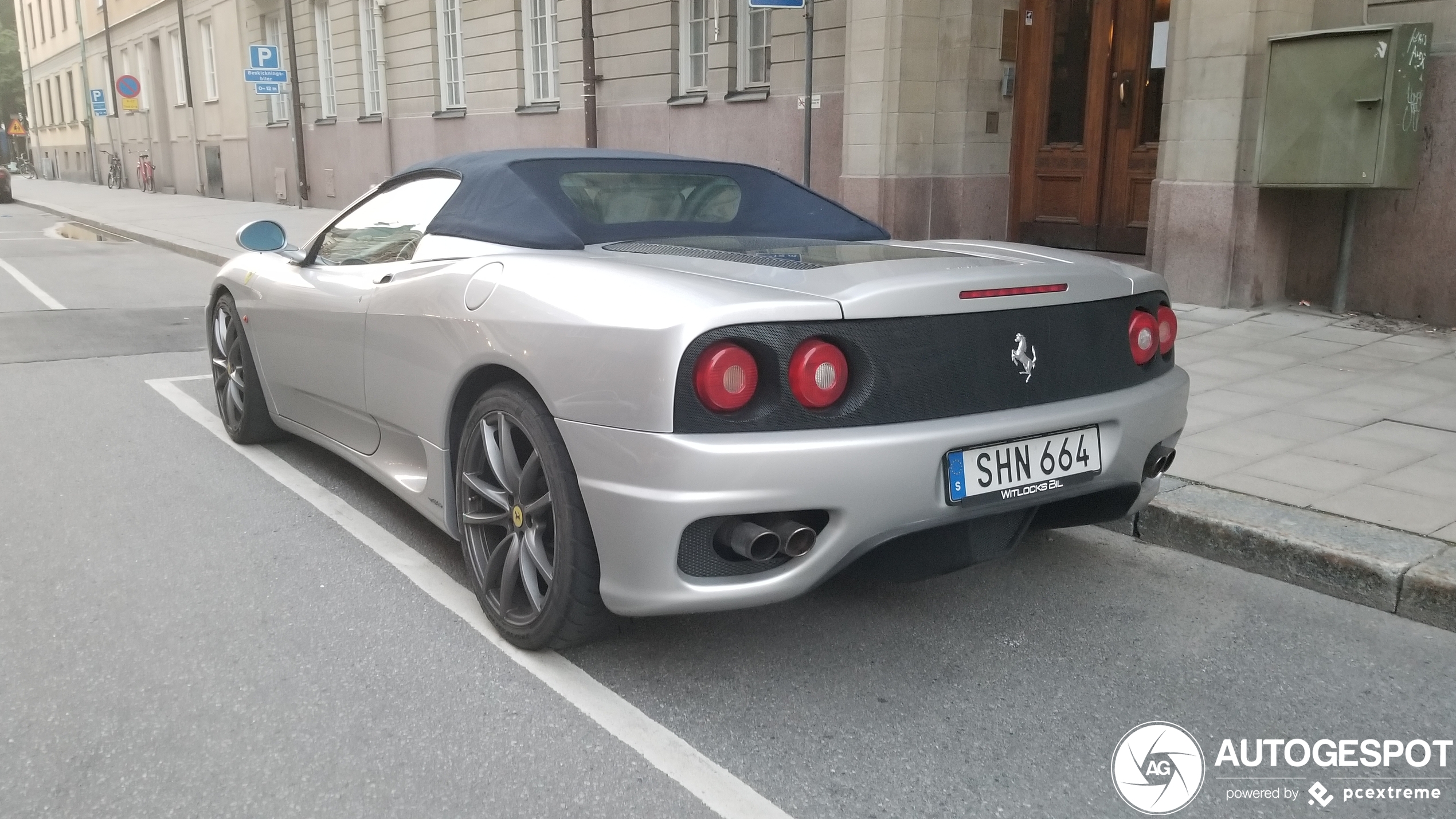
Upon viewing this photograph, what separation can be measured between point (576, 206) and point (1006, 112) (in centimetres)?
876

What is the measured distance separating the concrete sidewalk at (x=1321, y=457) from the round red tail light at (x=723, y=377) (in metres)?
2.12

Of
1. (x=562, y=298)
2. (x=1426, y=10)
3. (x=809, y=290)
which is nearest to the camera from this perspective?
(x=809, y=290)

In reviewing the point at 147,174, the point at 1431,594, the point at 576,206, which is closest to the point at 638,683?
the point at 576,206

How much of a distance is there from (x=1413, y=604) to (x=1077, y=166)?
7906mm

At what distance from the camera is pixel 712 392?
8.79ft

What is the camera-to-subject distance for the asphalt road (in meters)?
2.52

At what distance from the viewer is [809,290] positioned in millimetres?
2801

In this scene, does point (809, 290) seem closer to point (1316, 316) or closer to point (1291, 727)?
point (1291, 727)

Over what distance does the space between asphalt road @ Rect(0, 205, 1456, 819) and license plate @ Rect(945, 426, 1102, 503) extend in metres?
0.50

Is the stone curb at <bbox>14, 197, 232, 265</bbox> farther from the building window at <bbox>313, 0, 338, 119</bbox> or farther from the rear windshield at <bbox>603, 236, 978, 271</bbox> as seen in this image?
the rear windshield at <bbox>603, 236, 978, 271</bbox>

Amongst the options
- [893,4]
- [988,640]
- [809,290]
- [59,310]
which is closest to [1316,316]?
[893,4]

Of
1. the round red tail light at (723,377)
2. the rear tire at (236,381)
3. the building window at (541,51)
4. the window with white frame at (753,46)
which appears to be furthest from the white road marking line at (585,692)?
the building window at (541,51)

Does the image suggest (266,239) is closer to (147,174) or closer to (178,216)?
(178,216)

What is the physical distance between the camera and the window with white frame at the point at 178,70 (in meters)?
33.8
